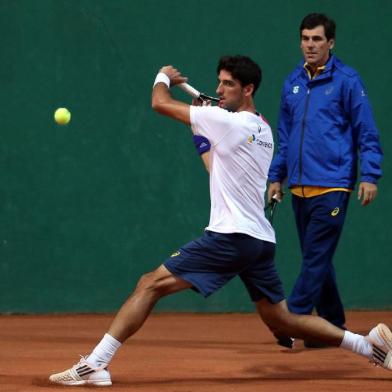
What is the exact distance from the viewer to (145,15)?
30.6ft

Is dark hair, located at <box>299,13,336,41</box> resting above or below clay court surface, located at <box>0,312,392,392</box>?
above

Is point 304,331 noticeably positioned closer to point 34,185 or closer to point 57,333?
point 57,333

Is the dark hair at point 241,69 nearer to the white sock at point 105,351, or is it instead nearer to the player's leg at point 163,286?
the player's leg at point 163,286

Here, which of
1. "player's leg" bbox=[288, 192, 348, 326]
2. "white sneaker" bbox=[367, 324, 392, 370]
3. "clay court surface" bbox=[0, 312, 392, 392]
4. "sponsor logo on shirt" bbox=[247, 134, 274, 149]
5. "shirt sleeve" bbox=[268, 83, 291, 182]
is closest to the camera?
"sponsor logo on shirt" bbox=[247, 134, 274, 149]

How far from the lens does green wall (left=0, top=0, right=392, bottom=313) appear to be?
362 inches

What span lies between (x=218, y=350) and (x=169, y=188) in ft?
7.61

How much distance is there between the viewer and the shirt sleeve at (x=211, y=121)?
5836 millimetres

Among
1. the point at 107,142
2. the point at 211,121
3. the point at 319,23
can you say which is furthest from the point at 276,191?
the point at 107,142

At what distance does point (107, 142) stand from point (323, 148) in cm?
254

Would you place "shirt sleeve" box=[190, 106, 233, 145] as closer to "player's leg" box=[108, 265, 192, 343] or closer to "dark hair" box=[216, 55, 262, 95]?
"dark hair" box=[216, 55, 262, 95]

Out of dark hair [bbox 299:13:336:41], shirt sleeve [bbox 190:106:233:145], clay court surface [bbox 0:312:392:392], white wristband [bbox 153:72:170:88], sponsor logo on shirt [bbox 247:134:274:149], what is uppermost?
dark hair [bbox 299:13:336:41]

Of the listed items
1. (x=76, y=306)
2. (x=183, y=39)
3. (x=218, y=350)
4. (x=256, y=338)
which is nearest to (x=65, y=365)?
(x=218, y=350)

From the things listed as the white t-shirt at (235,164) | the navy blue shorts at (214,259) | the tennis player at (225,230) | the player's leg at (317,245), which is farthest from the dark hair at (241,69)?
the player's leg at (317,245)

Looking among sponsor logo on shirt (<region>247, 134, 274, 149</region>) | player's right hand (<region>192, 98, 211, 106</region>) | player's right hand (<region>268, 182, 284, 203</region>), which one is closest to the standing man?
player's right hand (<region>268, 182, 284, 203</region>)
